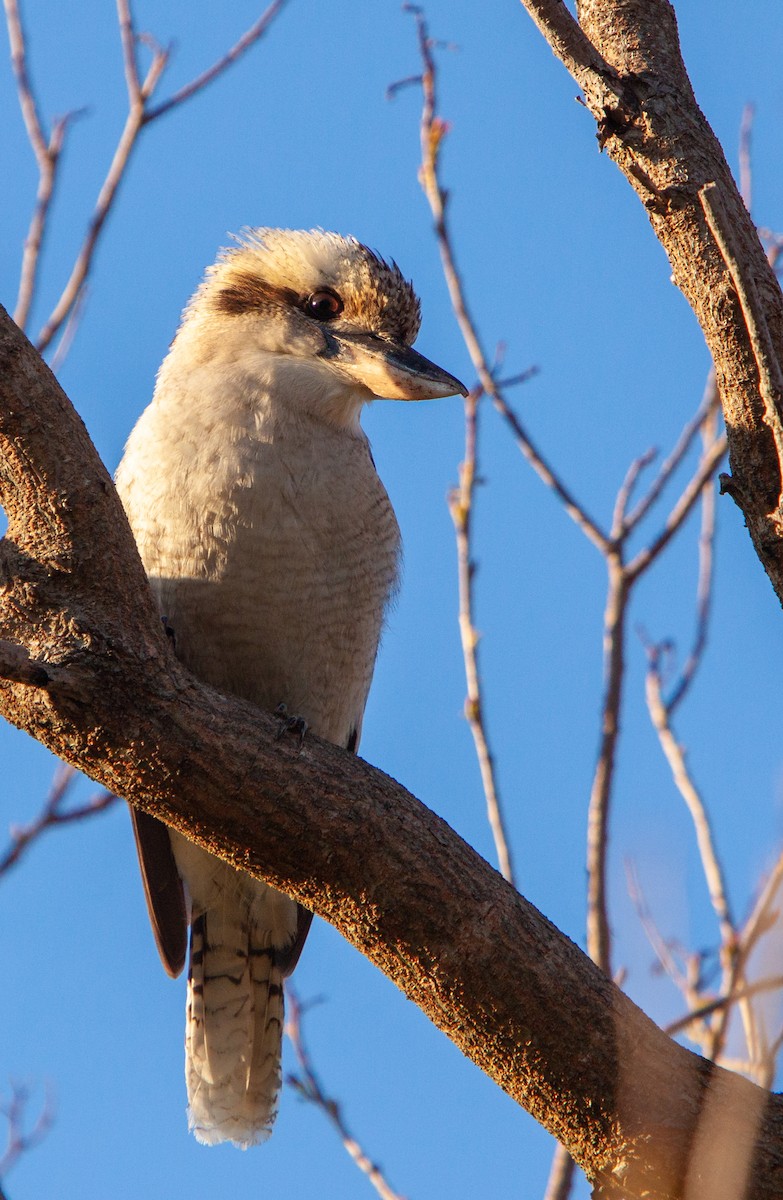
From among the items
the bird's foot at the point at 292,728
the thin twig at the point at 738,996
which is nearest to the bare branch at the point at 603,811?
the thin twig at the point at 738,996

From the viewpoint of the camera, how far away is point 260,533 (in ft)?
10.8

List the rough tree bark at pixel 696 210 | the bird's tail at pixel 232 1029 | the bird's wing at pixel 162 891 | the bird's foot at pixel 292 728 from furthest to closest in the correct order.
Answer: the bird's tail at pixel 232 1029, the bird's wing at pixel 162 891, the bird's foot at pixel 292 728, the rough tree bark at pixel 696 210

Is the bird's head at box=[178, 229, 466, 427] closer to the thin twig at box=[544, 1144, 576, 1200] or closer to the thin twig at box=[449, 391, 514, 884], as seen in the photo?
the thin twig at box=[449, 391, 514, 884]

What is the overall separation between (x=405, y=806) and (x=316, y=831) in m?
0.18

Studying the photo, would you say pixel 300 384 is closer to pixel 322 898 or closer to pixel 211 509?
pixel 211 509

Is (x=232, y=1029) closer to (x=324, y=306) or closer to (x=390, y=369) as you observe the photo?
(x=390, y=369)

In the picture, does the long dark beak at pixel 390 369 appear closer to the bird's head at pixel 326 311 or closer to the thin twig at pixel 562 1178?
the bird's head at pixel 326 311

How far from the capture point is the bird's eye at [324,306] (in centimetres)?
381

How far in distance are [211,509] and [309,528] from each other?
0.80 feet

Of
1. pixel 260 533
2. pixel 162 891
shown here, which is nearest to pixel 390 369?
pixel 260 533

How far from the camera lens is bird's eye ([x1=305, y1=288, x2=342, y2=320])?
12.5 feet

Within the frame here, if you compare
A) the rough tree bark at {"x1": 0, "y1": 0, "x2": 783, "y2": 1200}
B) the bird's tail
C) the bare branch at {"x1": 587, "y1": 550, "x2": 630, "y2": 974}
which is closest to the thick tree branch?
the rough tree bark at {"x1": 0, "y1": 0, "x2": 783, "y2": 1200}

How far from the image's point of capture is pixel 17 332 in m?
2.46

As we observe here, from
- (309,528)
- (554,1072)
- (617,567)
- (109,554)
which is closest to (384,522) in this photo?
(309,528)
